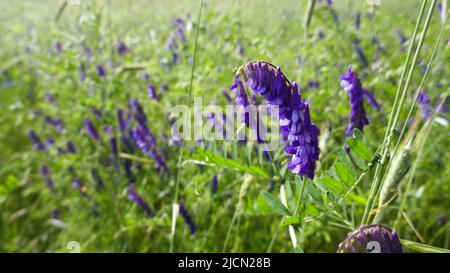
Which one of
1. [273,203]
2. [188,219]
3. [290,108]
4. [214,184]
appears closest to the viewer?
[290,108]

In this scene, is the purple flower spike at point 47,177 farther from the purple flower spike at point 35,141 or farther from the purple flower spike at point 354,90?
the purple flower spike at point 354,90

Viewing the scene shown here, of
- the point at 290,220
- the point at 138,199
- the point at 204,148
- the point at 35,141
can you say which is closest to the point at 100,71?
the point at 35,141

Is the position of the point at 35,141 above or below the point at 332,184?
below

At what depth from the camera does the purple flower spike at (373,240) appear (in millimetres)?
629

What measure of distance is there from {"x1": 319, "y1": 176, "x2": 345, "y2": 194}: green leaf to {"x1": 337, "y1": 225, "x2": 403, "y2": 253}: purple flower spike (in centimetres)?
20

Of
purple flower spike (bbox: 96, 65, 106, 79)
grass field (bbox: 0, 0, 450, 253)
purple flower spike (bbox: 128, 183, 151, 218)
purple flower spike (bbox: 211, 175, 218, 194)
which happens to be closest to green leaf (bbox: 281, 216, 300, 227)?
grass field (bbox: 0, 0, 450, 253)

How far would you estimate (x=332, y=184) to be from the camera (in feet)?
2.75

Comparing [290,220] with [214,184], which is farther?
[214,184]

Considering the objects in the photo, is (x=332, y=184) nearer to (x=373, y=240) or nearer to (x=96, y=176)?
(x=373, y=240)

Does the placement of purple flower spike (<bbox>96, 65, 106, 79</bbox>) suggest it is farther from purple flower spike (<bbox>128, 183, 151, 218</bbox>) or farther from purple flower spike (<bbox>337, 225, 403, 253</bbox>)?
purple flower spike (<bbox>337, 225, 403, 253</bbox>)

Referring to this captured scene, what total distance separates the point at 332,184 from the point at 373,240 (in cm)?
21
